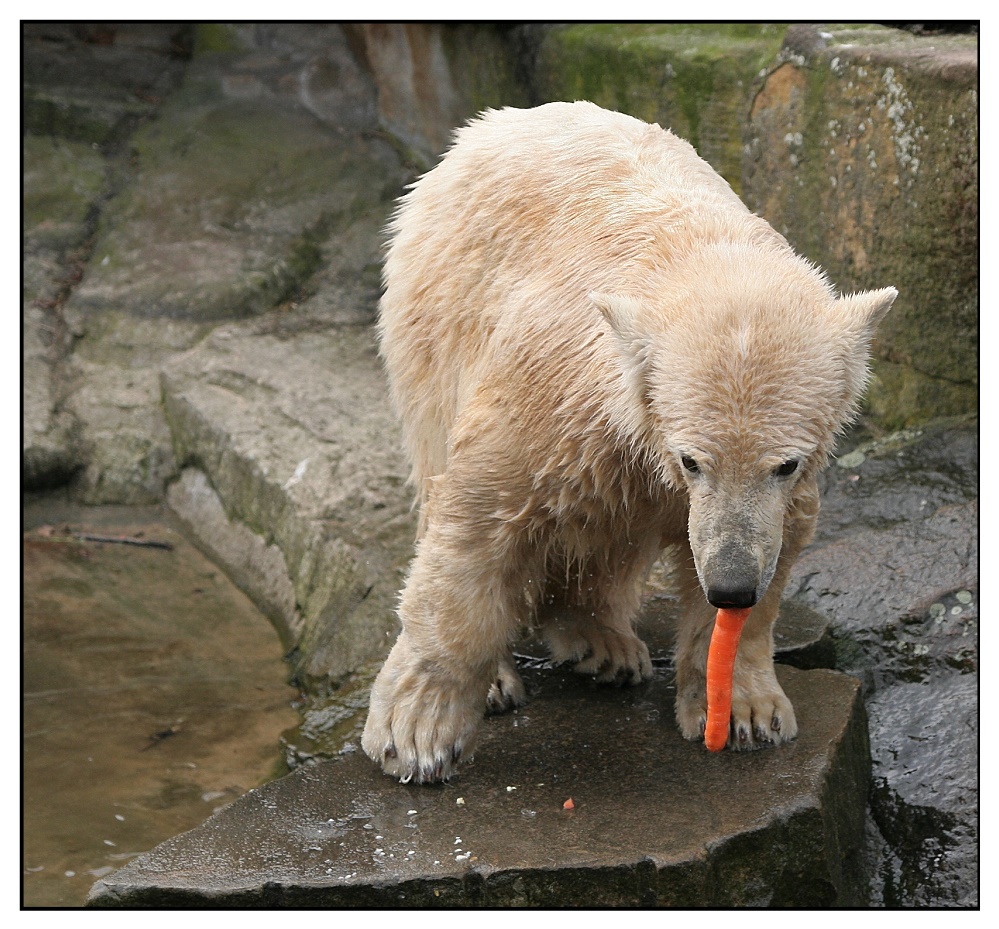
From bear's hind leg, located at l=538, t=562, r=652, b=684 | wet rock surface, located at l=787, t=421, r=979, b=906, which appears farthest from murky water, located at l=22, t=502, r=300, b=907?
wet rock surface, located at l=787, t=421, r=979, b=906

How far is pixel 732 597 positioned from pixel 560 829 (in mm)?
915

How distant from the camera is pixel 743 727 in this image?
11.5ft

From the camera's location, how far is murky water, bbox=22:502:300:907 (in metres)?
4.30

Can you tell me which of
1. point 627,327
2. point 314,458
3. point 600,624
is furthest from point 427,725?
point 314,458

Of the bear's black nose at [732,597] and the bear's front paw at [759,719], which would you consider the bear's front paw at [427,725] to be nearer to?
the bear's front paw at [759,719]

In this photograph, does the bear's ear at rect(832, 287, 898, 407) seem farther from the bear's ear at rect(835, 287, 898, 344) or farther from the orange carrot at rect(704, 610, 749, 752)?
the orange carrot at rect(704, 610, 749, 752)

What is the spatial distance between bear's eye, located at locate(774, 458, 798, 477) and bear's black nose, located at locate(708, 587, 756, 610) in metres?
0.25

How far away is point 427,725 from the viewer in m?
3.48

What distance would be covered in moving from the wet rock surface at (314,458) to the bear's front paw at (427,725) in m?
0.07

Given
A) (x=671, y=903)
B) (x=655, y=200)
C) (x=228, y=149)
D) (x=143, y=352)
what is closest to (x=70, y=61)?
(x=228, y=149)

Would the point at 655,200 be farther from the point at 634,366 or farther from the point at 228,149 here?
the point at 228,149

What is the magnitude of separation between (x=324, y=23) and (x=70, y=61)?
1.83m

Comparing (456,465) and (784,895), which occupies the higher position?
(456,465)

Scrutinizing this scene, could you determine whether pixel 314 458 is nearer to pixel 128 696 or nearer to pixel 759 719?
pixel 128 696
